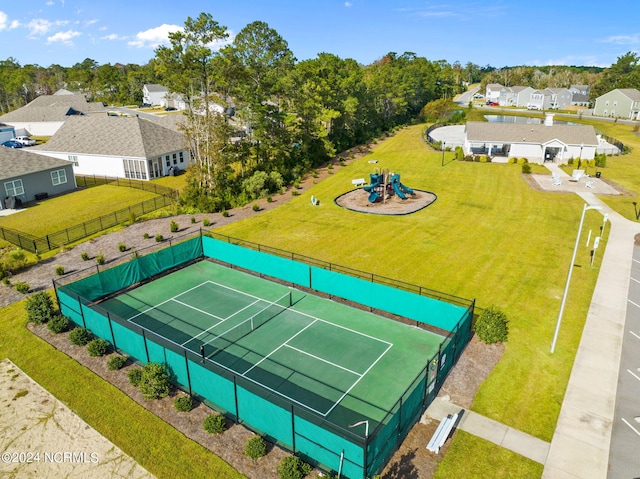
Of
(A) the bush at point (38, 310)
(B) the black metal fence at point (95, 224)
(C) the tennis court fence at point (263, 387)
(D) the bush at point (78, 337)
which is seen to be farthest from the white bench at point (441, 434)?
(B) the black metal fence at point (95, 224)

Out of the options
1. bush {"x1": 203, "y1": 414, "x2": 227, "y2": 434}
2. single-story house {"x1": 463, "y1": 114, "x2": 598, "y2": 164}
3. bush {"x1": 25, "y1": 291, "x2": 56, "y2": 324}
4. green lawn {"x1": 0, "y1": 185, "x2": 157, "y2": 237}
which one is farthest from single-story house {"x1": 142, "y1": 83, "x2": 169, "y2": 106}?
bush {"x1": 203, "y1": 414, "x2": 227, "y2": 434}

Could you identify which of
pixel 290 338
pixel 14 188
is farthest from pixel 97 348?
pixel 14 188

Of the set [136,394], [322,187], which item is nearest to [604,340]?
[136,394]

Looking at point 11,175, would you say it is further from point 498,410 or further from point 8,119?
point 8,119

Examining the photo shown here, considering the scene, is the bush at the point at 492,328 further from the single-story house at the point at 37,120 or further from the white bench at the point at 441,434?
the single-story house at the point at 37,120

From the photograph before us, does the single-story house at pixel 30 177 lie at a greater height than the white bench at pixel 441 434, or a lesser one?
greater

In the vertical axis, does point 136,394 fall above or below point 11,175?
below
